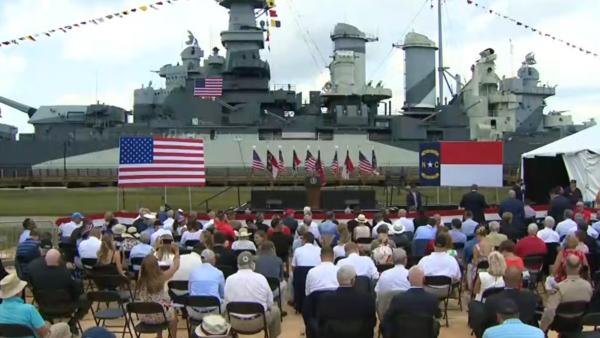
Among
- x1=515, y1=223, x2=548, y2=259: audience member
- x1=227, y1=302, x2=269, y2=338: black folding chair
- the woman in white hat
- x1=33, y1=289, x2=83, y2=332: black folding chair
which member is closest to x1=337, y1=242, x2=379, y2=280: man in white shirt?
x1=227, y1=302, x2=269, y2=338: black folding chair

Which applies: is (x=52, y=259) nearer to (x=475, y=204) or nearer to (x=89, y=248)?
(x=89, y=248)

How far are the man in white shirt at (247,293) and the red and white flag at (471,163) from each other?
1599 cm

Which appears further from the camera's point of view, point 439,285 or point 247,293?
point 439,285

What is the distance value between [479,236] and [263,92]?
55301 millimetres

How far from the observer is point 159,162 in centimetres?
1944

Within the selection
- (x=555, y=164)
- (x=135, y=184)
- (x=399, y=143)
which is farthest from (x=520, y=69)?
(x=135, y=184)

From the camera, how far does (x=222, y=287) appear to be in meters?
8.23

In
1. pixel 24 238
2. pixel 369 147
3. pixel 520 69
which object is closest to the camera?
pixel 24 238

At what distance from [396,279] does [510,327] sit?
3.11 m

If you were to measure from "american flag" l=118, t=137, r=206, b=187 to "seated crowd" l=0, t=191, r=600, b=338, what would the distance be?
5.55 meters

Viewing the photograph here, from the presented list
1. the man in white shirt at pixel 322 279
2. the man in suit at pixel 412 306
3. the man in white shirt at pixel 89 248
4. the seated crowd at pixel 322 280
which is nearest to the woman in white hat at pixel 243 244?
the seated crowd at pixel 322 280

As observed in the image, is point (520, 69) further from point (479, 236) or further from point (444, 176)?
point (479, 236)

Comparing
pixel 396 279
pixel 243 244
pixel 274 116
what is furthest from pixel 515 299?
pixel 274 116

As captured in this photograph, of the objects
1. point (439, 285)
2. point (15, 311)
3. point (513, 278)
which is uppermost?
point (513, 278)
